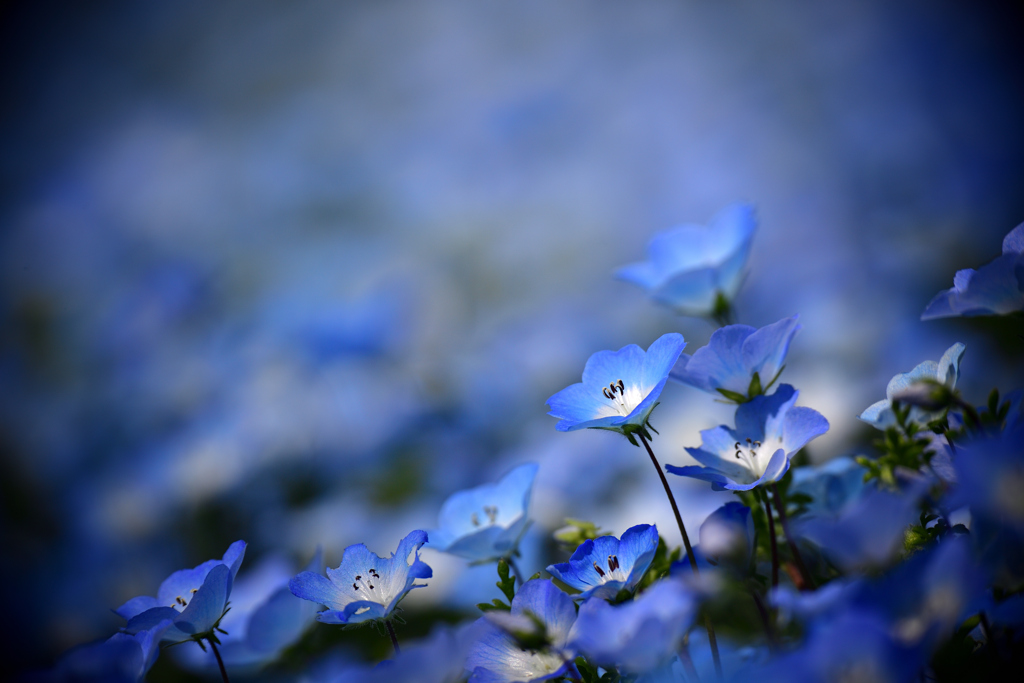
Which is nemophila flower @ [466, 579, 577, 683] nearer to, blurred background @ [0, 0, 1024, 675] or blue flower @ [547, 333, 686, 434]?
blue flower @ [547, 333, 686, 434]

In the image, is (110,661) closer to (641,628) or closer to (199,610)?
(199,610)

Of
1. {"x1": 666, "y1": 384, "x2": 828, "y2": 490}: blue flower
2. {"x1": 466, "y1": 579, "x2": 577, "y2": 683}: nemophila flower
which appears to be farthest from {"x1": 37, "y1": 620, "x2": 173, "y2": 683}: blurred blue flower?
{"x1": 666, "y1": 384, "x2": 828, "y2": 490}: blue flower

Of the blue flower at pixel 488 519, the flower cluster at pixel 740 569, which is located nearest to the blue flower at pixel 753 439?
the flower cluster at pixel 740 569

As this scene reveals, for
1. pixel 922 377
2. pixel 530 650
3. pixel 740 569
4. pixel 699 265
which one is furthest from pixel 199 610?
pixel 699 265

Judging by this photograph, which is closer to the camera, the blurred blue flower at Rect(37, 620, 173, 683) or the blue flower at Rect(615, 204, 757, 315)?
the blurred blue flower at Rect(37, 620, 173, 683)

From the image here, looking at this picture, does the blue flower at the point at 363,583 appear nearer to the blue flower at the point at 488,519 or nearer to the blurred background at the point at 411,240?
the blue flower at the point at 488,519

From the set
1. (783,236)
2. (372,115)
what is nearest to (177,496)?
(783,236)
